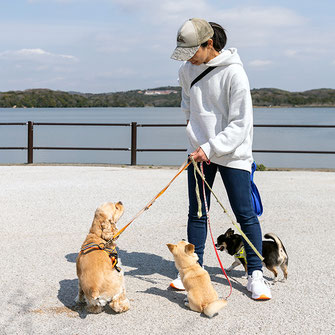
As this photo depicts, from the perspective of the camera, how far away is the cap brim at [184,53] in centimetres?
354

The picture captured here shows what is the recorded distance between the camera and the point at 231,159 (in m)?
3.79

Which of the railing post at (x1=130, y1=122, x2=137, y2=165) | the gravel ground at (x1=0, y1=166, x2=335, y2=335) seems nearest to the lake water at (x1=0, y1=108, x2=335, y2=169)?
the railing post at (x1=130, y1=122, x2=137, y2=165)

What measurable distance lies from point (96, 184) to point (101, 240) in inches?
231

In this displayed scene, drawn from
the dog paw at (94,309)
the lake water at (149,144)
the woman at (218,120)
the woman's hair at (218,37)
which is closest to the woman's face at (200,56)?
the woman at (218,120)

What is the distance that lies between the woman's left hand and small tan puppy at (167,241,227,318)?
0.65 meters

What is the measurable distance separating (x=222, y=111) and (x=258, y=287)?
1.41m

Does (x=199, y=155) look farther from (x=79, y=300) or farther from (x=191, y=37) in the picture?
(x=79, y=300)

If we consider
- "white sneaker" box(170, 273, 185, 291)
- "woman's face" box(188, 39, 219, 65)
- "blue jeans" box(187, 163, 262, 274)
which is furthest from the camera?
"white sneaker" box(170, 273, 185, 291)

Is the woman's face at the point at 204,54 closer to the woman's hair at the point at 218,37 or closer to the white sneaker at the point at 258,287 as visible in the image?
the woman's hair at the point at 218,37

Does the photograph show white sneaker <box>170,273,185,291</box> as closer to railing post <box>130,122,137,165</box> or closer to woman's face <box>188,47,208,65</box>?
woman's face <box>188,47,208,65</box>

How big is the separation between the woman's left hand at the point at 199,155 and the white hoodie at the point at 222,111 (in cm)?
3

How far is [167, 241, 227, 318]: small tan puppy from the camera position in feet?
11.4

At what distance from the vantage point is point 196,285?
3561mm

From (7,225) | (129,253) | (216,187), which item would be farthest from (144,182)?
(129,253)
